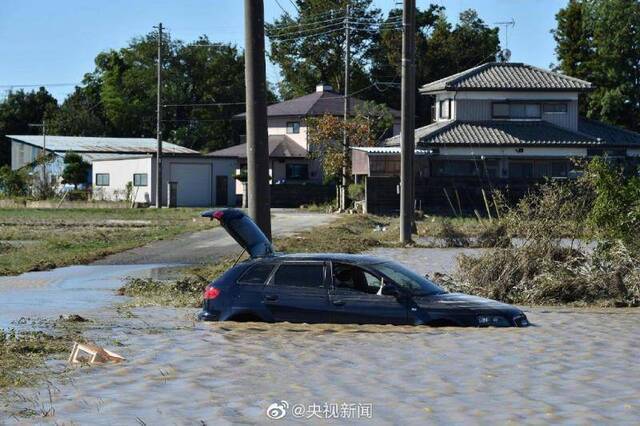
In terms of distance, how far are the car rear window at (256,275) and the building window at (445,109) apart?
48.8 m

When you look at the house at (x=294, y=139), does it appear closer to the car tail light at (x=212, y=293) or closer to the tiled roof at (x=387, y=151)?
the tiled roof at (x=387, y=151)

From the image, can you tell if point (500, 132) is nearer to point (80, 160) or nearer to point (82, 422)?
point (80, 160)

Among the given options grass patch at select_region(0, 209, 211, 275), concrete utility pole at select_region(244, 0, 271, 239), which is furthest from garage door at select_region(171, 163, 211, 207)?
concrete utility pole at select_region(244, 0, 271, 239)

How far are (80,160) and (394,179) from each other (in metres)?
33.5

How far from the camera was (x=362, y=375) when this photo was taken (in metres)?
11.9

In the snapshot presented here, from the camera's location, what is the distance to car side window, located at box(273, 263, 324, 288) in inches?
628

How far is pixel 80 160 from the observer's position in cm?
8231

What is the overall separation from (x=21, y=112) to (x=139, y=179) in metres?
44.4

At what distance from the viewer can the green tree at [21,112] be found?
113 meters

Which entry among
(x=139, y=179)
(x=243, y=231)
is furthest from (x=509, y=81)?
(x=243, y=231)

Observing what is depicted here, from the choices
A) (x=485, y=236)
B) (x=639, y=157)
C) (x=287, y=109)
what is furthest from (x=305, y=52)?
(x=485, y=236)

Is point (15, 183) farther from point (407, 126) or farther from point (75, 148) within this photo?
point (407, 126)

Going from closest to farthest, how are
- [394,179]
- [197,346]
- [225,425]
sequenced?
[225,425] < [197,346] < [394,179]

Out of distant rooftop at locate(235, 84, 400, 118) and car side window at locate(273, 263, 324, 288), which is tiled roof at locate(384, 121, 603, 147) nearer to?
distant rooftop at locate(235, 84, 400, 118)
